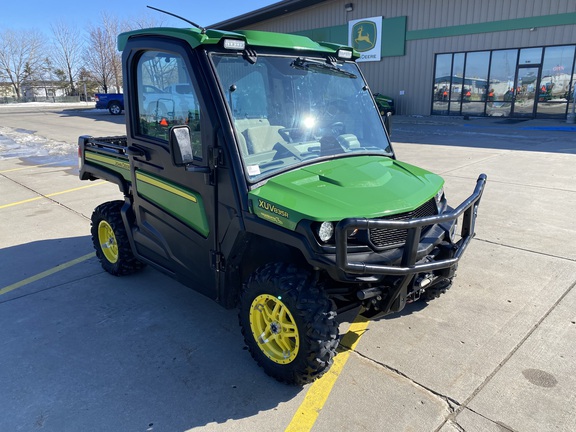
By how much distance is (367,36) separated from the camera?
82.8 ft

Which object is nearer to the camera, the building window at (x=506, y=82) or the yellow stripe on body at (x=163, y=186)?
the yellow stripe on body at (x=163, y=186)

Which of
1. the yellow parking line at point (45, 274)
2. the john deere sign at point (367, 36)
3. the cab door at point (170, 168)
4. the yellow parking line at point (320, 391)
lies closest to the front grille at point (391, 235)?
the yellow parking line at point (320, 391)

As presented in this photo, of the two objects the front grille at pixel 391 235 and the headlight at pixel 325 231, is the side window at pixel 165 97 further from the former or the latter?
the front grille at pixel 391 235

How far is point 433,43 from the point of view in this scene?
894 inches

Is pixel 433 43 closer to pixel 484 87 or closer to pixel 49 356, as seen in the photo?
pixel 484 87

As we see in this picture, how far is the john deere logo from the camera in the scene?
24906 mm

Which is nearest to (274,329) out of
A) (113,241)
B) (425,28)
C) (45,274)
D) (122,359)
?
(122,359)

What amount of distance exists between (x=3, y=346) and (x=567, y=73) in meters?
22.4

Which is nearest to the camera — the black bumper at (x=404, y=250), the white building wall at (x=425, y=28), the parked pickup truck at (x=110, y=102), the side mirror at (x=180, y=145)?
the black bumper at (x=404, y=250)

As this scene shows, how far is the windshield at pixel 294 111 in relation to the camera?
292 centimetres

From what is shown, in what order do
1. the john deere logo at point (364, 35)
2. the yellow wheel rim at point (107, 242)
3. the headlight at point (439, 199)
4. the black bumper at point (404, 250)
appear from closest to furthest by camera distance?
the black bumper at point (404, 250) < the headlight at point (439, 199) < the yellow wheel rim at point (107, 242) < the john deere logo at point (364, 35)

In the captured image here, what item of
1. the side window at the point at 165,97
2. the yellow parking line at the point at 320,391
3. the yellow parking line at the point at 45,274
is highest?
the side window at the point at 165,97

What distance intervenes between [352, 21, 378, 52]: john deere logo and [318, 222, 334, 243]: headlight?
25.1 meters

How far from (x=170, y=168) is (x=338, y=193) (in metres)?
1.37
